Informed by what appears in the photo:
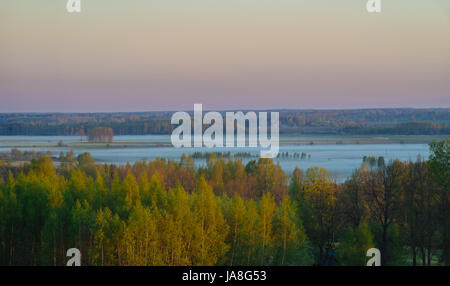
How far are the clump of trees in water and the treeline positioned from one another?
31603 millimetres

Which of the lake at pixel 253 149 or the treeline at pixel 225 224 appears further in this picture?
the lake at pixel 253 149

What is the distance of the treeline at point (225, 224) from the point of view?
21.5 meters

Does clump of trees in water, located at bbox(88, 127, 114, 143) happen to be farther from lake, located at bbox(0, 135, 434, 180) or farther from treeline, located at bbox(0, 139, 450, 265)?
treeline, located at bbox(0, 139, 450, 265)

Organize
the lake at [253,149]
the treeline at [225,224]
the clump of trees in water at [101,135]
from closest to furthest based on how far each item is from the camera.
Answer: the treeline at [225,224] → the lake at [253,149] → the clump of trees in water at [101,135]

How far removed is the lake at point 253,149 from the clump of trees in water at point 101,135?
0.64 metres

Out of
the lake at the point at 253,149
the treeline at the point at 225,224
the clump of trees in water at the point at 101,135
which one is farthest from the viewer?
the clump of trees in water at the point at 101,135

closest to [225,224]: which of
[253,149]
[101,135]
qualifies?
[101,135]

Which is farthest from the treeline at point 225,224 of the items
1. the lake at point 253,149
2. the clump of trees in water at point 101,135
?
the clump of trees in water at point 101,135

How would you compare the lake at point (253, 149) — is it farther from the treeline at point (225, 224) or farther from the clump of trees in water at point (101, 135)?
the treeline at point (225, 224)

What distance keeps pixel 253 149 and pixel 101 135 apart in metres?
20.1

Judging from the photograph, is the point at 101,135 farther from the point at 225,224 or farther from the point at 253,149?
the point at 225,224

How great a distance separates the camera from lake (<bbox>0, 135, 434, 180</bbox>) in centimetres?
5556

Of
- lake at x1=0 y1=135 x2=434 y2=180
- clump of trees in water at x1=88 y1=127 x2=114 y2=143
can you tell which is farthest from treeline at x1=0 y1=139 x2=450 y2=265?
clump of trees in water at x1=88 y1=127 x2=114 y2=143

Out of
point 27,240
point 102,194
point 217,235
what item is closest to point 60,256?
point 27,240
